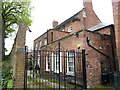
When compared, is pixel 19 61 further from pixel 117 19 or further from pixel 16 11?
pixel 16 11

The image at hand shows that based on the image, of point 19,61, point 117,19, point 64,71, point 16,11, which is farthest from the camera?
point 16,11

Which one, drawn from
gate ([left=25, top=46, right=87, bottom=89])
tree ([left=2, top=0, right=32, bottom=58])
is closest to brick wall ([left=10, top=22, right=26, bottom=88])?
gate ([left=25, top=46, right=87, bottom=89])

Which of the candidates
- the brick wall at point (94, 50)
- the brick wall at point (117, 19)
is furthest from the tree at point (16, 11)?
the brick wall at point (117, 19)

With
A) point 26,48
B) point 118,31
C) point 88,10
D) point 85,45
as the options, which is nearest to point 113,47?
point 118,31

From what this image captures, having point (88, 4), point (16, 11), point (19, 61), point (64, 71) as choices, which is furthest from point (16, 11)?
point (88, 4)

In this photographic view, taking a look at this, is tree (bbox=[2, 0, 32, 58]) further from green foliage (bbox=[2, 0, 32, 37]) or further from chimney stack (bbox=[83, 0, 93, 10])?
chimney stack (bbox=[83, 0, 93, 10])

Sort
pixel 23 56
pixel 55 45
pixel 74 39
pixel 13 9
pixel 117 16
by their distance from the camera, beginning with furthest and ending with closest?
pixel 13 9 < pixel 55 45 < pixel 74 39 < pixel 117 16 < pixel 23 56

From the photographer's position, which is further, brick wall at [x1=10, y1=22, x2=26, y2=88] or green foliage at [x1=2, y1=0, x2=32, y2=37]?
green foliage at [x1=2, y1=0, x2=32, y2=37]

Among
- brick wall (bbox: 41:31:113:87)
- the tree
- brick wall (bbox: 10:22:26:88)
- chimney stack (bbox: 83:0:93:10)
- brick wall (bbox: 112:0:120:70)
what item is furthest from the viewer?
chimney stack (bbox: 83:0:93:10)

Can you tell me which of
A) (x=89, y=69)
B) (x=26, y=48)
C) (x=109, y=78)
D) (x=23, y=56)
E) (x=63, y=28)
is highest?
(x=63, y=28)

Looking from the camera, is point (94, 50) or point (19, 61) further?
point (94, 50)

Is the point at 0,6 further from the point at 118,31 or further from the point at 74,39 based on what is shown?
the point at 118,31

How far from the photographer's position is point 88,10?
16.7 m

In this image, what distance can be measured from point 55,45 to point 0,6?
23.1 feet
